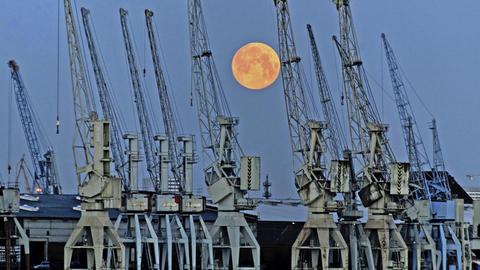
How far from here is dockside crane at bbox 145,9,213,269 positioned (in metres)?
91.4

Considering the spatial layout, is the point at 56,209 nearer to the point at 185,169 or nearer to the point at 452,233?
the point at 185,169

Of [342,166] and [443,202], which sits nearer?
[342,166]

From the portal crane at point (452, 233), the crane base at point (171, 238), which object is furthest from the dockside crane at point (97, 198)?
the portal crane at point (452, 233)

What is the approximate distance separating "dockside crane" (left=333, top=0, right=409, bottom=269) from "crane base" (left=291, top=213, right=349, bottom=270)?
18.1ft

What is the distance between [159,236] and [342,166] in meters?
16.2

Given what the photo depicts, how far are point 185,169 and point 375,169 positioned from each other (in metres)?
16.1

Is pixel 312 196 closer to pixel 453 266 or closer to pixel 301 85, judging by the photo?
pixel 301 85

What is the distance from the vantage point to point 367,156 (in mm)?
96500

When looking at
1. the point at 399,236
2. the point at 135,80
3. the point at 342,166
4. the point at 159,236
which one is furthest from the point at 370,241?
the point at 135,80

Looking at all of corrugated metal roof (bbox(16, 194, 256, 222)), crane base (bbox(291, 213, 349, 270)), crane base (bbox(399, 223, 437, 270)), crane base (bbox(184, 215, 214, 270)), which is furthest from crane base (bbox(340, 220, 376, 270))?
corrugated metal roof (bbox(16, 194, 256, 222))

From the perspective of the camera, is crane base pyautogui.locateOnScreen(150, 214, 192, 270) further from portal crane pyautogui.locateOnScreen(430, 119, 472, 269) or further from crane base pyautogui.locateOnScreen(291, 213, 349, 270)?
portal crane pyautogui.locateOnScreen(430, 119, 472, 269)

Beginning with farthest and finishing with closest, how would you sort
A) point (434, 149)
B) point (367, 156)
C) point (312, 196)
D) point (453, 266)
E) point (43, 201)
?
point (434, 149) < point (453, 266) < point (43, 201) < point (367, 156) < point (312, 196)

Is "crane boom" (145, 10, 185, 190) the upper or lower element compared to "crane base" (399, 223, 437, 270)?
upper

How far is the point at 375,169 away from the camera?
95.8 metres
